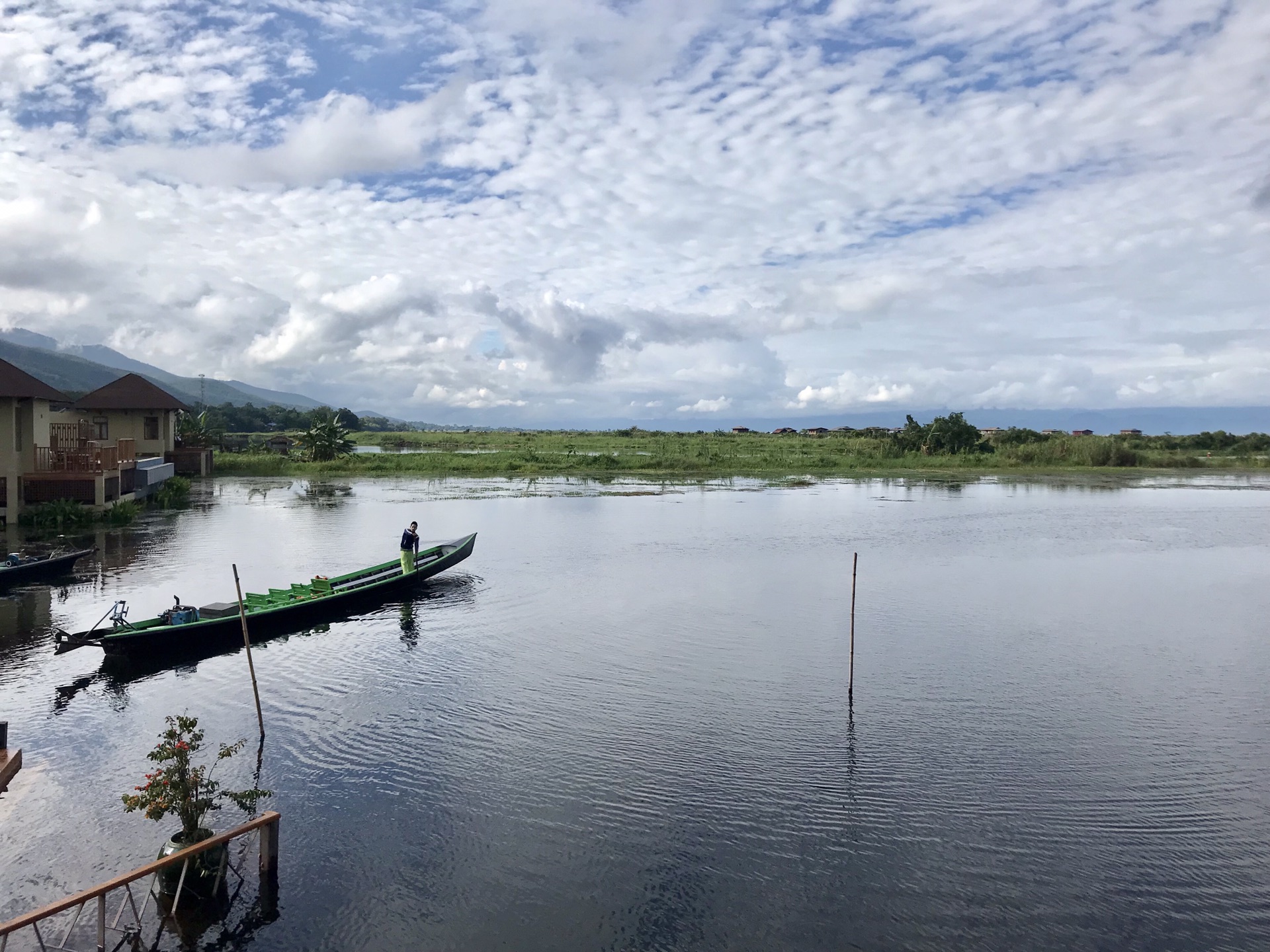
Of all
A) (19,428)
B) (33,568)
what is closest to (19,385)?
(19,428)

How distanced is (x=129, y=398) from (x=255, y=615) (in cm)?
3230

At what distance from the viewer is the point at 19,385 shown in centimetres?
2662

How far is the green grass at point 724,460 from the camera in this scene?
61.2 metres

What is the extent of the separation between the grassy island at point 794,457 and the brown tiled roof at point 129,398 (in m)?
13.3

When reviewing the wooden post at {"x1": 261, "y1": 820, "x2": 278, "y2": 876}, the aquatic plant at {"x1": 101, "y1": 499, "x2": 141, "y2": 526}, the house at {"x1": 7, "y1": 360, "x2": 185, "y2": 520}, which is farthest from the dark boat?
the wooden post at {"x1": 261, "y1": 820, "x2": 278, "y2": 876}

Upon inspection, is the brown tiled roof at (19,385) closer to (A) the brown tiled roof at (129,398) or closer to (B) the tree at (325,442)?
(A) the brown tiled roof at (129,398)

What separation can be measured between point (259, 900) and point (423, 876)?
1.56m

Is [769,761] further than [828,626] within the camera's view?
No

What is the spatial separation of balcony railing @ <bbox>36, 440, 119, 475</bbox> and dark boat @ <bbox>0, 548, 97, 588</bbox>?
8.56 m

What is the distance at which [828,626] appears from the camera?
18766mm

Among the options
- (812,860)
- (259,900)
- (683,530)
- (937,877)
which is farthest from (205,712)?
(683,530)

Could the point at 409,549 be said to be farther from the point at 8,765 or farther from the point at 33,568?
the point at 8,765

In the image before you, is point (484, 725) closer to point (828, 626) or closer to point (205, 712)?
point (205, 712)

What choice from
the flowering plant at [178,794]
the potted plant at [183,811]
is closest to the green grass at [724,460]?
the flowering plant at [178,794]
